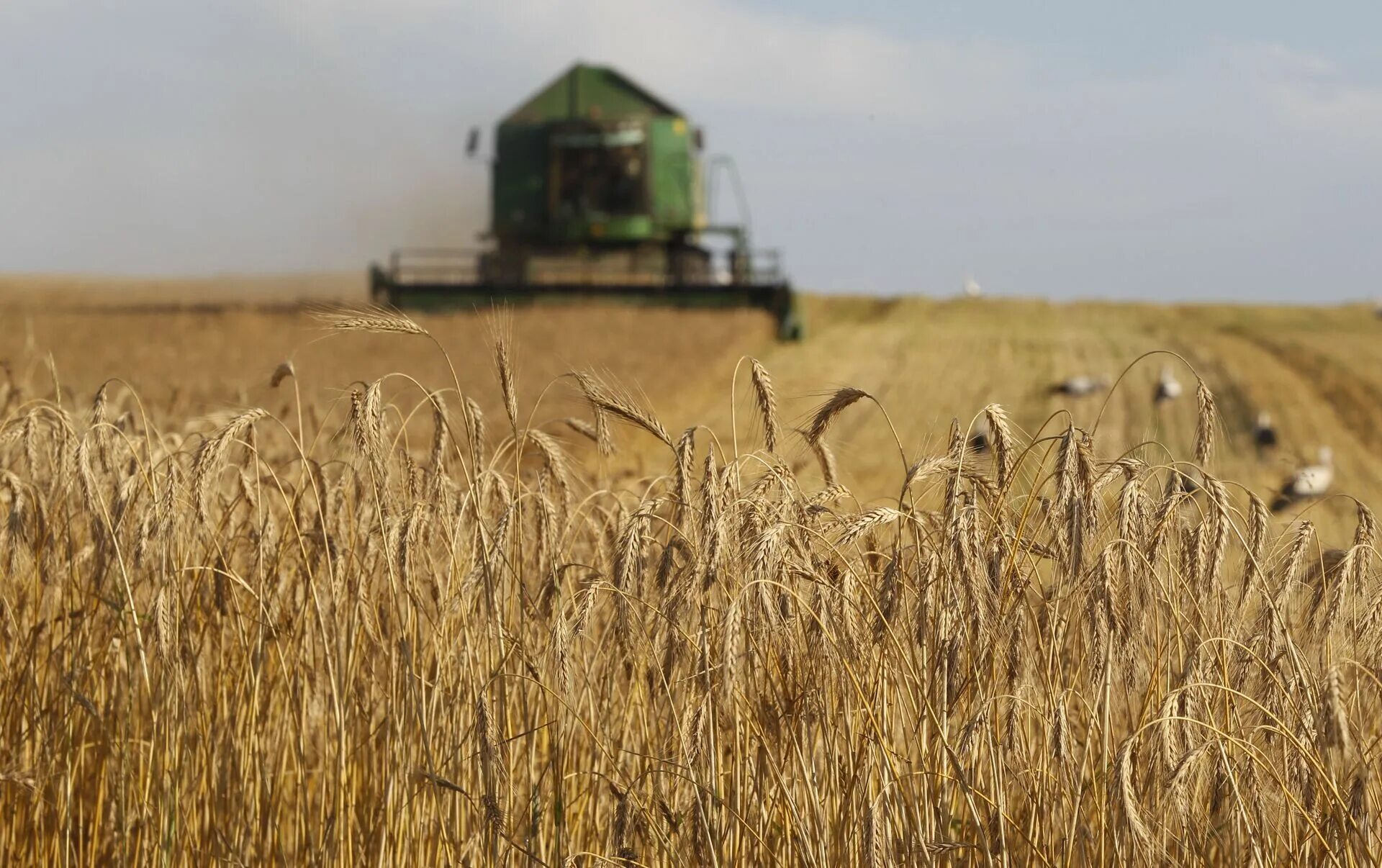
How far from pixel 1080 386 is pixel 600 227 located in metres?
7.21

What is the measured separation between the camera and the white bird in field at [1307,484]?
3.30 m

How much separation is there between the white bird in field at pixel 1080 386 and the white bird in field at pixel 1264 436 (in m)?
2.00

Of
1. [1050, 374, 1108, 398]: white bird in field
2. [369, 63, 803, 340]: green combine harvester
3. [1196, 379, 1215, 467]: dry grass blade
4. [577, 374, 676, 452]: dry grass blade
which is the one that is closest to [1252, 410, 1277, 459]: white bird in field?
[1050, 374, 1108, 398]: white bird in field

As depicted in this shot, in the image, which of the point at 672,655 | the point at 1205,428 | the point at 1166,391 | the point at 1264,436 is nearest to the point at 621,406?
the point at 672,655

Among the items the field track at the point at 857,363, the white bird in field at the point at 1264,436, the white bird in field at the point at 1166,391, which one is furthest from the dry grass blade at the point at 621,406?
the white bird in field at the point at 1166,391

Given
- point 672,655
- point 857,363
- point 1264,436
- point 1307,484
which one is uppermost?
point 1307,484

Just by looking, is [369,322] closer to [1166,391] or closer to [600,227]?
[1166,391]

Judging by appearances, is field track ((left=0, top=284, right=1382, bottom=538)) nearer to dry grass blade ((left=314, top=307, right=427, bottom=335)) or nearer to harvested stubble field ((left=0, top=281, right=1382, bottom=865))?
harvested stubble field ((left=0, top=281, right=1382, bottom=865))

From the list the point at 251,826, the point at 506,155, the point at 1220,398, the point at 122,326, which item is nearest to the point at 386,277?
the point at 506,155

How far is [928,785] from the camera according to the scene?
2.30 m

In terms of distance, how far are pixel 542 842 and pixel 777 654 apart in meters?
0.55

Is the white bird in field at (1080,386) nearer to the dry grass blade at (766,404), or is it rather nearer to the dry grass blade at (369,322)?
the dry grass blade at (766,404)

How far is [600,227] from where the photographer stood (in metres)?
20.2

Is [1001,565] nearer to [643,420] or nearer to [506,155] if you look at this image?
[643,420]
